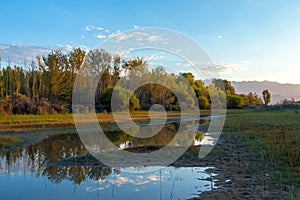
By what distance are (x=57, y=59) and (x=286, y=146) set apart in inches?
1738

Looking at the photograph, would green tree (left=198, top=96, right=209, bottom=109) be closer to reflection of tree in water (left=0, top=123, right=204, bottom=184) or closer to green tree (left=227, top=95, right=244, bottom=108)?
green tree (left=227, top=95, right=244, bottom=108)

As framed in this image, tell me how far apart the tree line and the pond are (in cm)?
2378

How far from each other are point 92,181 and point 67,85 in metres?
39.3

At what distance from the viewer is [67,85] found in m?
46.7

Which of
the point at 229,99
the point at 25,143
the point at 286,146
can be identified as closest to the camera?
the point at 286,146

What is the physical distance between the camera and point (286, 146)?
12711 millimetres

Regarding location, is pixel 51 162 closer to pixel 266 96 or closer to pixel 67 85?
pixel 67 85

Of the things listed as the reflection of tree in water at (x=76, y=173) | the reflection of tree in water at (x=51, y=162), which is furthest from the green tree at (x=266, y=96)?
the reflection of tree in water at (x=76, y=173)

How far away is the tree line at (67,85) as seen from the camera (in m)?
37.3

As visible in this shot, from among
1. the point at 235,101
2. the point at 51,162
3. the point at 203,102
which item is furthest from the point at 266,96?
the point at 51,162

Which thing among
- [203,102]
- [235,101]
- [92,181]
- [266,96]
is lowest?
[92,181]

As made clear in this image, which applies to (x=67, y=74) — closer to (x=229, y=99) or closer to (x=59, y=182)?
(x=59, y=182)

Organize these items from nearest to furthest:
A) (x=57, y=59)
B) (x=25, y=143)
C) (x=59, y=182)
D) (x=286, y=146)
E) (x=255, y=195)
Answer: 1. (x=255, y=195)
2. (x=59, y=182)
3. (x=286, y=146)
4. (x=25, y=143)
5. (x=57, y=59)

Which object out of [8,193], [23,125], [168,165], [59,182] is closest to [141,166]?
[168,165]
